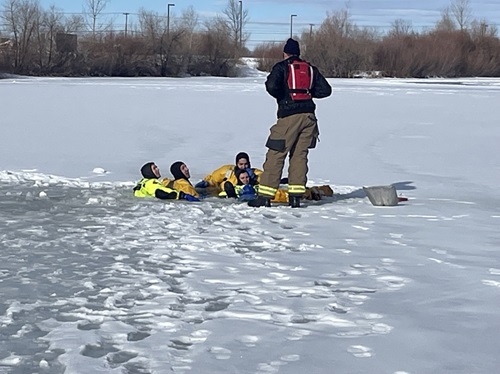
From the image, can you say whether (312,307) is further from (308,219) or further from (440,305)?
(308,219)

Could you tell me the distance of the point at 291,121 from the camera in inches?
317

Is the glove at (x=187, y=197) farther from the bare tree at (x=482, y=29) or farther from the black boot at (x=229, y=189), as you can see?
the bare tree at (x=482, y=29)

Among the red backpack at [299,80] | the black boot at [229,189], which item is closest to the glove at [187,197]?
the black boot at [229,189]

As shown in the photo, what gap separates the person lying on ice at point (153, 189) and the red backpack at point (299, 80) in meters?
1.45

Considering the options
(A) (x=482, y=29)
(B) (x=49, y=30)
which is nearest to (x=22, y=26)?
(B) (x=49, y=30)

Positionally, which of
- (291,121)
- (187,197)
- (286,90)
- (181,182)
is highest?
(286,90)

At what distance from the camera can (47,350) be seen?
12.9 ft

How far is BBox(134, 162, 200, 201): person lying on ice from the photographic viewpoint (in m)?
8.33

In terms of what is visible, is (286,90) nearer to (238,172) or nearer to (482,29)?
(238,172)

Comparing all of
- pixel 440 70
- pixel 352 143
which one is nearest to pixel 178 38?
pixel 440 70

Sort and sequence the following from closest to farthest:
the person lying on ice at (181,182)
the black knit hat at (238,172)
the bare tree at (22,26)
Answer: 1. the person lying on ice at (181,182)
2. the black knit hat at (238,172)
3. the bare tree at (22,26)

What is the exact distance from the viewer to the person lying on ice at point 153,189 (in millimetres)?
8328

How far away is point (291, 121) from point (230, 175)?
1116 millimetres

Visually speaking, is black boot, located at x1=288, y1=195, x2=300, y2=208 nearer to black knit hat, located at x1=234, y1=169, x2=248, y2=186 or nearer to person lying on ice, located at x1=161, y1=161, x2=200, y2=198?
black knit hat, located at x1=234, y1=169, x2=248, y2=186
